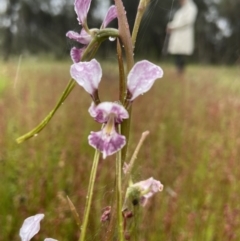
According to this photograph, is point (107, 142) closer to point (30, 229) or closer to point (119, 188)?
point (119, 188)

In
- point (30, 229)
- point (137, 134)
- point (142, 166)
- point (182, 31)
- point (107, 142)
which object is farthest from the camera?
point (182, 31)

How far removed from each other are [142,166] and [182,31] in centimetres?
153

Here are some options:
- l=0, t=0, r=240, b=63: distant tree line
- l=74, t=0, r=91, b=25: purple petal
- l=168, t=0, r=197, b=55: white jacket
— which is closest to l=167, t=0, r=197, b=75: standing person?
l=168, t=0, r=197, b=55: white jacket

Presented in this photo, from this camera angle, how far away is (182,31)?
253 centimetres

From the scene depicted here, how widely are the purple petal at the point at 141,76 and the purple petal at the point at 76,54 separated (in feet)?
0.21

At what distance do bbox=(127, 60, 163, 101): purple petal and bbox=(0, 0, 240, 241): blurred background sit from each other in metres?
0.15

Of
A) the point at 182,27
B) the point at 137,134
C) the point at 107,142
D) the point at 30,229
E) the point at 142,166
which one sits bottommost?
the point at 137,134

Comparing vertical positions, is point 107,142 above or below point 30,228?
above

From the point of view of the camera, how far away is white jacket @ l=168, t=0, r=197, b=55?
1.92 meters

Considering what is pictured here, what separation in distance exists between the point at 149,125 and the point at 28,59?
2446 millimetres

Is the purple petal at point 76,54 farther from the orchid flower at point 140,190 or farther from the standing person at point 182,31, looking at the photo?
the standing person at point 182,31

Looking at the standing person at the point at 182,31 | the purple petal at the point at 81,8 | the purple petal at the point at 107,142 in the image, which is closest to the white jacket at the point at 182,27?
the standing person at the point at 182,31

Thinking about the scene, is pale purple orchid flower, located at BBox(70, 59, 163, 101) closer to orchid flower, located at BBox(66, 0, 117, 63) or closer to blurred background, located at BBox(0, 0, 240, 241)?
orchid flower, located at BBox(66, 0, 117, 63)

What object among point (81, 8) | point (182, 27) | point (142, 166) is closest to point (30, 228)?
point (81, 8)
